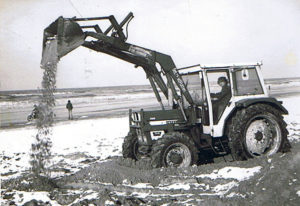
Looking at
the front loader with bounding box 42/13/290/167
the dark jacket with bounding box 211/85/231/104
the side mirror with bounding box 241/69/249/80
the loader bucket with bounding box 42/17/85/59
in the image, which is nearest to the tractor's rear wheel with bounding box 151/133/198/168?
the front loader with bounding box 42/13/290/167

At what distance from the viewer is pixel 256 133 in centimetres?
717

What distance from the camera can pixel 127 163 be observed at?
301 inches

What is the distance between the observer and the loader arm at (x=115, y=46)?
6316 mm

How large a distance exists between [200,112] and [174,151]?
3.65ft

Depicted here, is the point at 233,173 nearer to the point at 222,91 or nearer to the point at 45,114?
the point at 222,91

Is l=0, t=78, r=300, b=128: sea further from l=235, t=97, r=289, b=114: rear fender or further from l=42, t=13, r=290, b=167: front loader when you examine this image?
l=235, t=97, r=289, b=114: rear fender

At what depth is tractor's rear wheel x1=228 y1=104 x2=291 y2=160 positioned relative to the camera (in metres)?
6.87

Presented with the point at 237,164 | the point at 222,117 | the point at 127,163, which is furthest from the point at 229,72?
the point at 127,163

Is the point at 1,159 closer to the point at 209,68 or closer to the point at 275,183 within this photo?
the point at 209,68

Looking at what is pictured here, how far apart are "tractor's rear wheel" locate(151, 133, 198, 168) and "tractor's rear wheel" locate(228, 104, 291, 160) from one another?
848mm

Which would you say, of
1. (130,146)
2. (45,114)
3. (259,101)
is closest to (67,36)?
(45,114)

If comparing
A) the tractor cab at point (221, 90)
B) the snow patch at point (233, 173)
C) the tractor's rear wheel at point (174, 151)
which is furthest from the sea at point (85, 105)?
the snow patch at point (233, 173)

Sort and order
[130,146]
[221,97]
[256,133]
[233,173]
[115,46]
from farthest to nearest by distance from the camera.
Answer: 1. [130,146]
2. [221,97]
3. [256,133]
4. [115,46]
5. [233,173]

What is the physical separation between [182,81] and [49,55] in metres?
2.81
